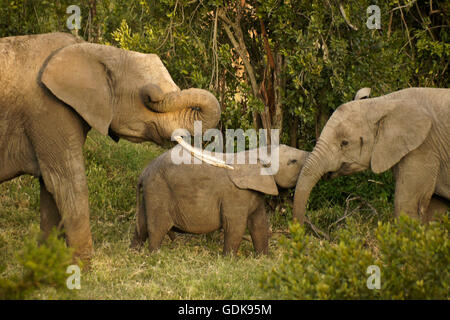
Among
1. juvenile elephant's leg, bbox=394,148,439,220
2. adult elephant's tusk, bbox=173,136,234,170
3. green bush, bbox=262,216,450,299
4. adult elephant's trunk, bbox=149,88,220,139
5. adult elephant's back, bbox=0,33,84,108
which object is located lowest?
green bush, bbox=262,216,450,299

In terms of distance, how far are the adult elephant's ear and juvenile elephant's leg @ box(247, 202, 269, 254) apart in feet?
6.61

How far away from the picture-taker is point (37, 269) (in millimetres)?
4836

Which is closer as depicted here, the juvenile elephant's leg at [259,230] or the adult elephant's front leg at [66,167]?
the adult elephant's front leg at [66,167]

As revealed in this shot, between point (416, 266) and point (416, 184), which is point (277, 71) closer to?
point (416, 184)

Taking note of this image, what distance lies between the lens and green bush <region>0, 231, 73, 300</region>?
4848 millimetres

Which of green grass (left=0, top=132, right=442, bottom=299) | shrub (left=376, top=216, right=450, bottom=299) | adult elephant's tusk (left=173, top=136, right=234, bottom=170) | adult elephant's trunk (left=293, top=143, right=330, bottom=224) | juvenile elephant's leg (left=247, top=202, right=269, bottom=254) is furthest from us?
juvenile elephant's leg (left=247, top=202, right=269, bottom=254)

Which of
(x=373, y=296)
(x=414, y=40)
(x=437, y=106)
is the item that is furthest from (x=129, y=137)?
(x=414, y=40)

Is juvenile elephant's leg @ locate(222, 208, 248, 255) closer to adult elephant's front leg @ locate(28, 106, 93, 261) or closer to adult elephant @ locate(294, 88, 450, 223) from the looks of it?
adult elephant @ locate(294, 88, 450, 223)

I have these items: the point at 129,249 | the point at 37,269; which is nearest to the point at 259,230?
the point at 129,249

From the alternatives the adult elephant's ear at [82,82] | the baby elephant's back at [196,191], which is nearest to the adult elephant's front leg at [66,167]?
the adult elephant's ear at [82,82]

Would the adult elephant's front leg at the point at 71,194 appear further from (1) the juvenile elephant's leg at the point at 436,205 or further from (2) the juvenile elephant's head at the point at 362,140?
(1) the juvenile elephant's leg at the point at 436,205

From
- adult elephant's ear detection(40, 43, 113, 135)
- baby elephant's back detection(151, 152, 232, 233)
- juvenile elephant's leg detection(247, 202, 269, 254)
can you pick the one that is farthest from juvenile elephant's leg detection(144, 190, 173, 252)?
adult elephant's ear detection(40, 43, 113, 135)

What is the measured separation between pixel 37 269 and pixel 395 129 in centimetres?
366

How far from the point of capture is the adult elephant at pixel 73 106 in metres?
5.96
